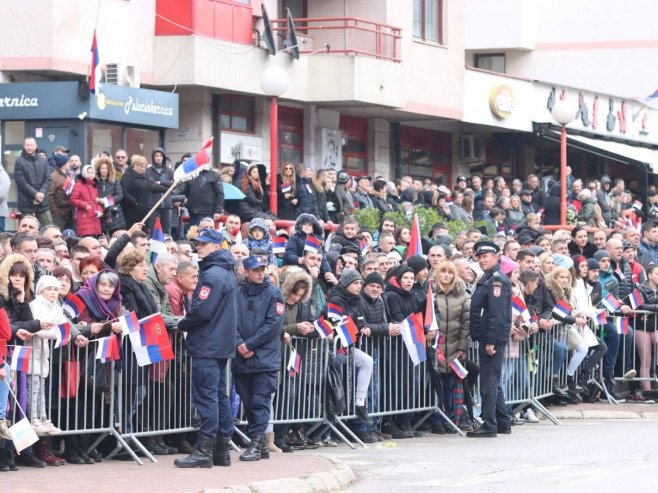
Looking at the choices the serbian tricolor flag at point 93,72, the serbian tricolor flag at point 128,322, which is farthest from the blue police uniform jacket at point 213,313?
the serbian tricolor flag at point 93,72

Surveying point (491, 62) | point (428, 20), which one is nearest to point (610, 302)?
point (428, 20)

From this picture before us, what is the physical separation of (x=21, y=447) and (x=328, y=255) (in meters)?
6.26

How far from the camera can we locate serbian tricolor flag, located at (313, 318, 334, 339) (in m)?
16.1

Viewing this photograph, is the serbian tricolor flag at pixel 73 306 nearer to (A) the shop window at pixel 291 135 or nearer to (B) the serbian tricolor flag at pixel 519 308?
(B) the serbian tricolor flag at pixel 519 308

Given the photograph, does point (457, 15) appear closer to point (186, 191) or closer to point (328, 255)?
point (186, 191)

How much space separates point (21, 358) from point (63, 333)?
0.46 meters

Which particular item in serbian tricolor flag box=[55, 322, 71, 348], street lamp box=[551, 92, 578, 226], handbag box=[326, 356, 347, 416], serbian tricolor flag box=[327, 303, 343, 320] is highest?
street lamp box=[551, 92, 578, 226]

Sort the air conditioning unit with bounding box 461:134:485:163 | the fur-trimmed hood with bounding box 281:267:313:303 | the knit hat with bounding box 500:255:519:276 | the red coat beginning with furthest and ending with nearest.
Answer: the air conditioning unit with bounding box 461:134:485:163
the red coat
the knit hat with bounding box 500:255:519:276
the fur-trimmed hood with bounding box 281:267:313:303

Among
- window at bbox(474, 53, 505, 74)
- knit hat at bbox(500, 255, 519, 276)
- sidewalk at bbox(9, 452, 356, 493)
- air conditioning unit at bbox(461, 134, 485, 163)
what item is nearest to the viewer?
sidewalk at bbox(9, 452, 356, 493)

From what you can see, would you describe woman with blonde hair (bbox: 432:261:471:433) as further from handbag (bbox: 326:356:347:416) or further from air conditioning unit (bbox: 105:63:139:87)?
air conditioning unit (bbox: 105:63:139:87)

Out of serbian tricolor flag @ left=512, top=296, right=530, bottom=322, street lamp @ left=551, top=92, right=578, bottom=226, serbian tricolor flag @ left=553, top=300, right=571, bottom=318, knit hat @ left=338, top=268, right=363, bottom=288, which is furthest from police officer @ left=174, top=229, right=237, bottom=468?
street lamp @ left=551, top=92, right=578, bottom=226

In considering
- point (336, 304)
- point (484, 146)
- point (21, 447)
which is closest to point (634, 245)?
point (336, 304)

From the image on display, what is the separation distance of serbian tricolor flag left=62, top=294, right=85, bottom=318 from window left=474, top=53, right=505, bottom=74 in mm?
35254

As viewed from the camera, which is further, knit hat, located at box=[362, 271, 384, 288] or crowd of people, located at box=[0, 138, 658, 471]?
knit hat, located at box=[362, 271, 384, 288]
